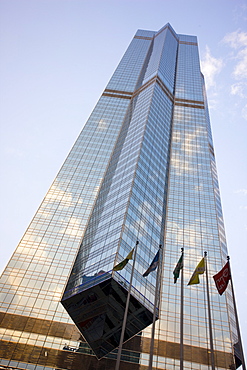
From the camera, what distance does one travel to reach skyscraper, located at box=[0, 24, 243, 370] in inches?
1953

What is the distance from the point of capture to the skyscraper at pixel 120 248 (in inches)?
1953

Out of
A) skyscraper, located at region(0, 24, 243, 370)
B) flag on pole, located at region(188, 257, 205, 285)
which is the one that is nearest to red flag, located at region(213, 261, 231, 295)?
flag on pole, located at region(188, 257, 205, 285)

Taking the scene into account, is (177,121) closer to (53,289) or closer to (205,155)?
(205,155)

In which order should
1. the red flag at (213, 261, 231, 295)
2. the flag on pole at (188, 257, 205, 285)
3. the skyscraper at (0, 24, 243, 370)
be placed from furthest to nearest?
the skyscraper at (0, 24, 243, 370)
the flag on pole at (188, 257, 205, 285)
the red flag at (213, 261, 231, 295)

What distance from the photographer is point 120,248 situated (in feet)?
175

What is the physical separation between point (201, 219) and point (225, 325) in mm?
26095

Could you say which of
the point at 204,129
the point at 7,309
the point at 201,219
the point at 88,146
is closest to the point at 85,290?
the point at 7,309

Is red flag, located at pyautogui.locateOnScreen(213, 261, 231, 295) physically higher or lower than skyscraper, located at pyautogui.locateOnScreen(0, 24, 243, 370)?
lower

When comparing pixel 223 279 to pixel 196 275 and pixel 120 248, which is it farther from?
pixel 120 248

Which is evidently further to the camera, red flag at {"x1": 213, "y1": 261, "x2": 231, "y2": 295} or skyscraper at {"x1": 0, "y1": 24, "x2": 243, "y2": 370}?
skyscraper at {"x1": 0, "y1": 24, "x2": 243, "y2": 370}

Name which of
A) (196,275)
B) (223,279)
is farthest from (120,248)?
(223,279)

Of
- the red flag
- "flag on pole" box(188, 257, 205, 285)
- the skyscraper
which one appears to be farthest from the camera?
the skyscraper

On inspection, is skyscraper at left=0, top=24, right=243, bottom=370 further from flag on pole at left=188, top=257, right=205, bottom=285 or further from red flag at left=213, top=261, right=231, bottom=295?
red flag at left=213, top=261, right=231, bottom=295

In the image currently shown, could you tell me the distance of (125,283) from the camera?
48781 millimetres
